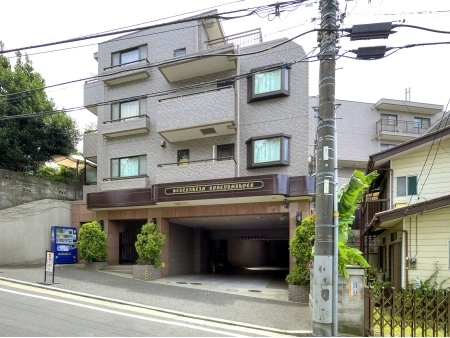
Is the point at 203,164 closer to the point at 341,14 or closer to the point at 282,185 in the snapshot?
the point at 282,185

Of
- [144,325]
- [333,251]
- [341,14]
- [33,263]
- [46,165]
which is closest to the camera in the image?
[333,251]

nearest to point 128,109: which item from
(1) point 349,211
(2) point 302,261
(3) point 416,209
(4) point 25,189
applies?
(4) point 25,189

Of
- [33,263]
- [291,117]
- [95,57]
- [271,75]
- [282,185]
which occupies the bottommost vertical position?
[33,263]

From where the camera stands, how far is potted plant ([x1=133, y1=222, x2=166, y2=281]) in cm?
1590

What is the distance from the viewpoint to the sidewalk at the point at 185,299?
944 centimetres

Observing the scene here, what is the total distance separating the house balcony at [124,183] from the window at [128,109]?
347 centimetres

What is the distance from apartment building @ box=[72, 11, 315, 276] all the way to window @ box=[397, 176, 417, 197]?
3721 mm

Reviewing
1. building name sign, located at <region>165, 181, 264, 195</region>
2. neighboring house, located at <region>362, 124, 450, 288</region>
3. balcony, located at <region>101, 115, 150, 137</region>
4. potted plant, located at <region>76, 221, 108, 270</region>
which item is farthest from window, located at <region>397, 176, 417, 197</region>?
potted plant, located at <region>76, 221, 108, 270</region>

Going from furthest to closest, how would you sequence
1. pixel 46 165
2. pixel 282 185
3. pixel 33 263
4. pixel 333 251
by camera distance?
1. pixel 46 165
2. pixel 33 263
3. pixel 282 185
4. pixel 333 251

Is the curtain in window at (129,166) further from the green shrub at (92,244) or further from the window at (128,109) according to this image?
the green shrub at (92,244)

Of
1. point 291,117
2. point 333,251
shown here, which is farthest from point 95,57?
point 333,251

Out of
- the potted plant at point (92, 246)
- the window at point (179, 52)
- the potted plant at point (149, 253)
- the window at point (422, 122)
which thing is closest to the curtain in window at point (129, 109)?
the window at point (179, 52)

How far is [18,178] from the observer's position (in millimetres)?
18797

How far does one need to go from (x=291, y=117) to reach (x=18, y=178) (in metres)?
14.5
